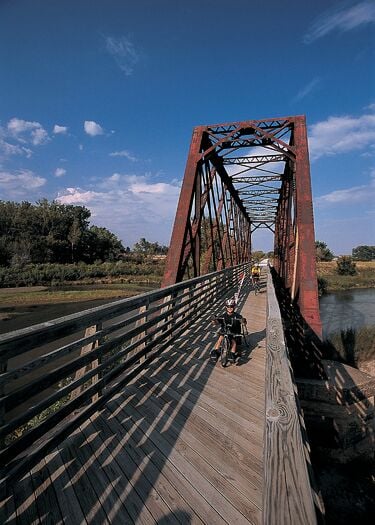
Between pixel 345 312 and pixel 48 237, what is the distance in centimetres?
5687

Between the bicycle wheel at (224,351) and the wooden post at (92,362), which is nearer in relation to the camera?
the wooden post at (92,362)

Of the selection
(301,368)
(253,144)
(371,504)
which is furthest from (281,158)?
(371,504)

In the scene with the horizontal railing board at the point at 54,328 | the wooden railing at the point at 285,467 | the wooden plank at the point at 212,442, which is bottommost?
the wooden plank at the point at 212,442

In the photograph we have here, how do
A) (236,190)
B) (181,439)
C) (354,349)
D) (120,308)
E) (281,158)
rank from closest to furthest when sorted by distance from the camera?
(181,439), (120,308), (281,158), (354,349), (236,190)

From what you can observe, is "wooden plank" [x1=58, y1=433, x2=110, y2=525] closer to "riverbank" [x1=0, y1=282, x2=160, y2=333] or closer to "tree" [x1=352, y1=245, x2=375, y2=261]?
"riverbank" [x1=0, y1=282, x2=160, y2=333]

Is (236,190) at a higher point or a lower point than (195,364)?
higher

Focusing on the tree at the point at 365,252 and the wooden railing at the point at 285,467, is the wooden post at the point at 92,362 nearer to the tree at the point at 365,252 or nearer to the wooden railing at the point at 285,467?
the wooden railing at the point at 285,467

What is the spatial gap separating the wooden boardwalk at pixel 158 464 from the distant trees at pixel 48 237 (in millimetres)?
55962

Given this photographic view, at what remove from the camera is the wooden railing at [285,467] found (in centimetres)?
92

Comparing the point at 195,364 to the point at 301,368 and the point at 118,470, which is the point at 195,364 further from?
the point at 301,368

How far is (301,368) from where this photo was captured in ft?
21.2

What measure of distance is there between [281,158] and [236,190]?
6.48 metres

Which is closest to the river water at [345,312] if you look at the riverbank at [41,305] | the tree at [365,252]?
the riverbank at [41,305]

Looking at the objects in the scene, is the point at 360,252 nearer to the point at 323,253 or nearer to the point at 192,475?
the point at 323,253
